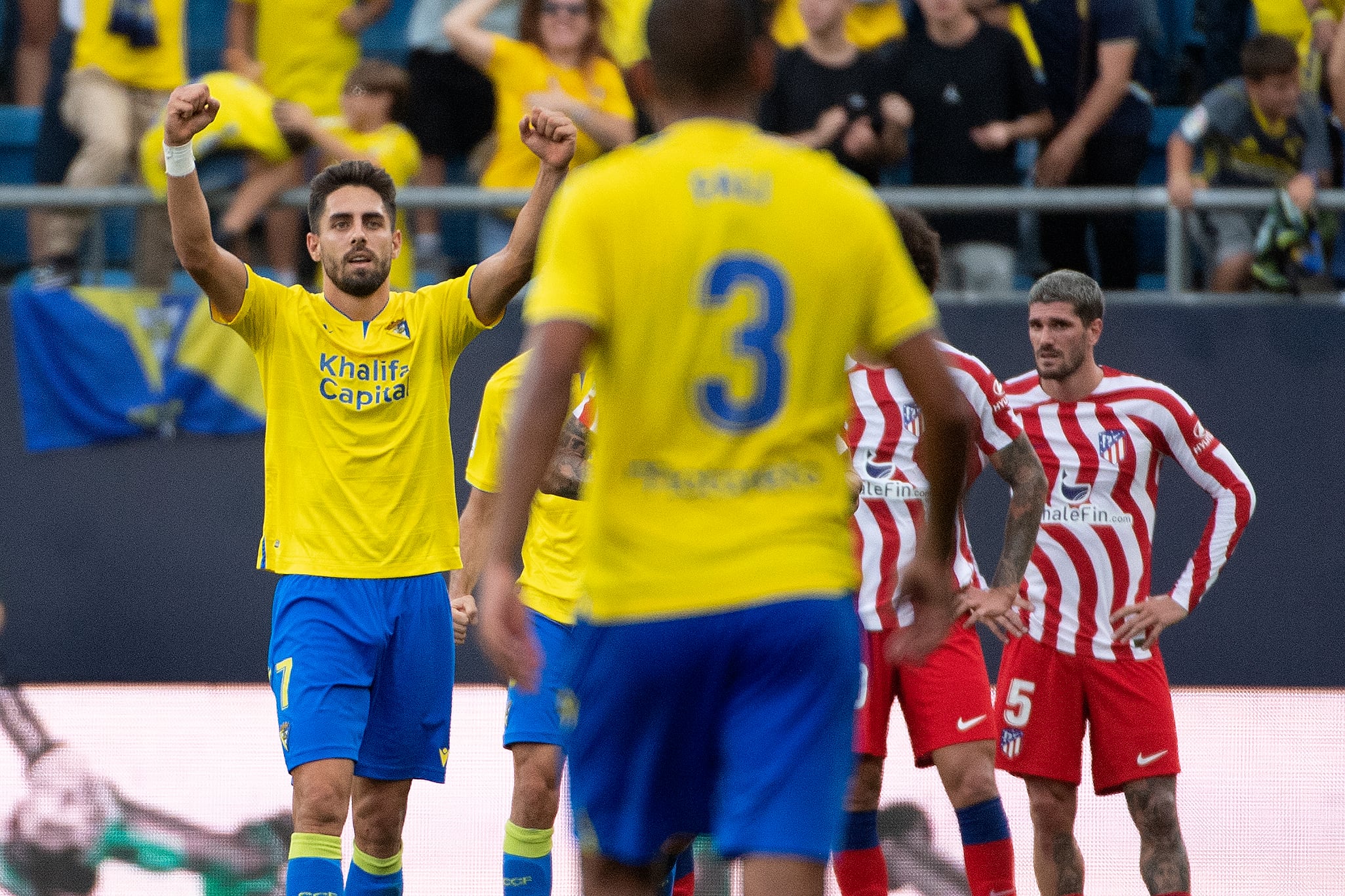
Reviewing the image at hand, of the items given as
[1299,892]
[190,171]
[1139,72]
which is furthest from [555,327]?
[1139,72]

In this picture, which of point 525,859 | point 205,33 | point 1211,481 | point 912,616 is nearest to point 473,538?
point 525,859

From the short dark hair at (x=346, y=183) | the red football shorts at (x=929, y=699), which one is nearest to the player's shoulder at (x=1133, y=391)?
the red football shorts at (x=929, y=699)

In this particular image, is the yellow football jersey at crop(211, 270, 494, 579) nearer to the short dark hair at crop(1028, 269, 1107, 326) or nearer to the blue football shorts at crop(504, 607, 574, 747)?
the blue football shorts at crop(504, 607, 574, 747)

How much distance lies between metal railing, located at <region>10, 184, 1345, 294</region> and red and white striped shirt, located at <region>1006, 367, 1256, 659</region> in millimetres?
2070

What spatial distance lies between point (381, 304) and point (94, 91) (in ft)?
13.1

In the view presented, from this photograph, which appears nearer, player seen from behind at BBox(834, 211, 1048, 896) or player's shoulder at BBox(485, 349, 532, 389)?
player seen from behind at BBox(834, 211, 1048, 896)

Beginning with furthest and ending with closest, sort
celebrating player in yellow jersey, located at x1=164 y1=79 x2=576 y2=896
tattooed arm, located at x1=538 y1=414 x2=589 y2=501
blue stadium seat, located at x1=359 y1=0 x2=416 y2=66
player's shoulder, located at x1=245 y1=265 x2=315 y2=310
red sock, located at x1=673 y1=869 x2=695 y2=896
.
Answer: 1. blue stadium seat, located at x1=359 y1=0 x2=416 y2=66
2. red sock, located at x1=673 y1=869 x2=695 y2=896
3. tattooed arm, located at x1=538 y1=414 x2=589 y2=501
4. player's shoulder, located at x1=245 y1=265 x2=315 y2=310
5. celebrating player in yellow jersey, located at x1=164 y1=79 x2=576 y2=896

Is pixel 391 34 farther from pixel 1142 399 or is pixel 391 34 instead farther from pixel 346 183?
pixel 1142 399

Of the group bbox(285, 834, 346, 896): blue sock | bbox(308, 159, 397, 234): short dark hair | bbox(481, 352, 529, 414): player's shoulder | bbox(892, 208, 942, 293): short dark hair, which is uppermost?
bbox(308, 159, 397, 234): short dark hair

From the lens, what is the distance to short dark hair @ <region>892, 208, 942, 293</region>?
17.5ft

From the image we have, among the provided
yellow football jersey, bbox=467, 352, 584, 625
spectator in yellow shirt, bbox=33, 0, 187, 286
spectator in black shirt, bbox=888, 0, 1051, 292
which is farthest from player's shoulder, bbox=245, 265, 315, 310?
spectator in black shirt, bbox=888, 0, 1051, 292

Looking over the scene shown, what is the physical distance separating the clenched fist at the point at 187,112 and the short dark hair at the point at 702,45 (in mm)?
1904

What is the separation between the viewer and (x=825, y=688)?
289cm

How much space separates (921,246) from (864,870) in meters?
1.95
